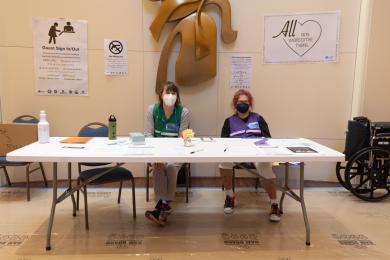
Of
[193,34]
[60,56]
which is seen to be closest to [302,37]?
[193,34]

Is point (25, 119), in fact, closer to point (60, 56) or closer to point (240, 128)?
point (60, 56)

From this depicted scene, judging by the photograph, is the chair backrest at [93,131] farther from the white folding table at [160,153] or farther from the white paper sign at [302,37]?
the white paper sign at [302,37]

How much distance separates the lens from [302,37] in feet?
11.4

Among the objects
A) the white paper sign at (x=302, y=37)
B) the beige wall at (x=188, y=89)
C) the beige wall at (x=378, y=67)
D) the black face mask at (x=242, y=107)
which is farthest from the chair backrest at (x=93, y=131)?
the beige wall at (x=378, y=67)

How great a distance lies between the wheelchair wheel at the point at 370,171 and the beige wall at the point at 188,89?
58 centimetres

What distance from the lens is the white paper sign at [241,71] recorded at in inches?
140

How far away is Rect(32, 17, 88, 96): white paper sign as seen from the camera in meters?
3.38

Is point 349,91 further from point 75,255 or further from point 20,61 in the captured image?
point 20,61

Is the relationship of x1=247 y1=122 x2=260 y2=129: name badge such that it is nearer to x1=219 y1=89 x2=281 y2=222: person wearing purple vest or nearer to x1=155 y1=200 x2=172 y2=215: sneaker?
x1=219 y1=89 x2=281 y2=222: person wearing purple vest

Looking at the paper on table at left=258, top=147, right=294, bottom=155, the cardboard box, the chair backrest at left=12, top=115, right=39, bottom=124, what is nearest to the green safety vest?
the paper on table at left=258, top=147, right=294, bottom=155

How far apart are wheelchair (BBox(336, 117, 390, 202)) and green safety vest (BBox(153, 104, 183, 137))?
1.69 metres

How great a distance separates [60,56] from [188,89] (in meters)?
1.43

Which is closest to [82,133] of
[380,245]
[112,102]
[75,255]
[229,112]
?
[112,102]

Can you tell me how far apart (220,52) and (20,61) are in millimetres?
2160
